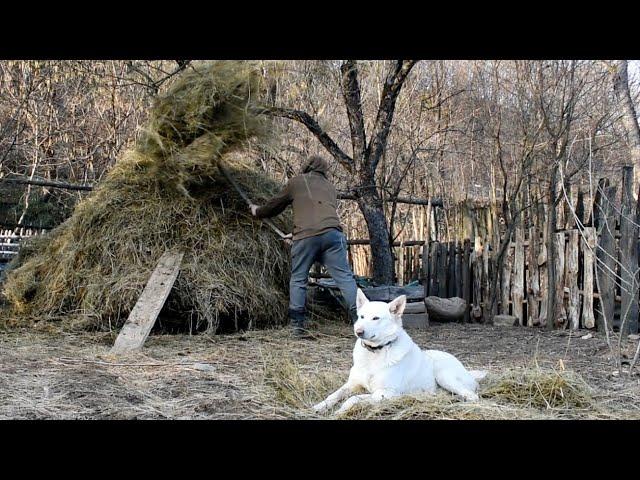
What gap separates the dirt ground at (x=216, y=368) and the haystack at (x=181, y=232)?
0.45 metres

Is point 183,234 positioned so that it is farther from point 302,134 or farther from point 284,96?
point 302,134

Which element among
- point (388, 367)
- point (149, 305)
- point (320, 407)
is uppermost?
point (149, 305)

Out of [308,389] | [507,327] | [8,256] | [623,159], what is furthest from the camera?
[623,159]

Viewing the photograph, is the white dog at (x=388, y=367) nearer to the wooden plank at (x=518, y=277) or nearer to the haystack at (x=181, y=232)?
the haystack at (x=181, y=232)

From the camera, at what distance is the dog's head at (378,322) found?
413 centimetres

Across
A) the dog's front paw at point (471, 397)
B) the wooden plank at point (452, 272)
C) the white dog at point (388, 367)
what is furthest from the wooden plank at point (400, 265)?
the dog's front paw at point (471, 397)

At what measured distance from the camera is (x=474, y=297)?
32.1 ft

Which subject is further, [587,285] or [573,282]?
[573,282]

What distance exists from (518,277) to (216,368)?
5046mm

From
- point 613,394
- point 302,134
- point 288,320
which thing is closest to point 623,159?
point 302,134

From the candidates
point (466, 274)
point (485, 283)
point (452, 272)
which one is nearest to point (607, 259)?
point (485, 283)

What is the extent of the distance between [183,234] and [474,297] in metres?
4.47

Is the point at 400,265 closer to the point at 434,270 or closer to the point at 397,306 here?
the point at 434,270

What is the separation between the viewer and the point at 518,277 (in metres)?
9.05
